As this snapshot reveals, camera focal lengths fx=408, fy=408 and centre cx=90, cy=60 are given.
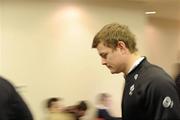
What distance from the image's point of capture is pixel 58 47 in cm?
702

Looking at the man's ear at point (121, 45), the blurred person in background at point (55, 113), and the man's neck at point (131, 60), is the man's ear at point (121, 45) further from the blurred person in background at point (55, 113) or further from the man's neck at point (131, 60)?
the blurred person in background at point (55, 113)

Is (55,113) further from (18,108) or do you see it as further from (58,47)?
(18,108)

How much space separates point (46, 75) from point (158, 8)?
3567mm

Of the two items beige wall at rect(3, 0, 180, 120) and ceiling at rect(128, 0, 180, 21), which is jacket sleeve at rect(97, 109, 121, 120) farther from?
ceiling at rect(128, 0, 180, 21)

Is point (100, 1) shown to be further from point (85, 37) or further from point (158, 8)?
point (158, 8)

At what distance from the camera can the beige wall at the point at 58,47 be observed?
659 cm

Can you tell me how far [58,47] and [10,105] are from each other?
498cm

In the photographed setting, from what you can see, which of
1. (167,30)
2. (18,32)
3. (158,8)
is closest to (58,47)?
(18,32)

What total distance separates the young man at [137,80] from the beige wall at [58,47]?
466 centimetres

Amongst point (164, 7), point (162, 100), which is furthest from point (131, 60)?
point (164, 7)

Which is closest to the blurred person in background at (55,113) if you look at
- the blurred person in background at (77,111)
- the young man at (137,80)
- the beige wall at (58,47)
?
the blurred person in background at (77,111)

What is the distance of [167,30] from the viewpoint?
11008 mm

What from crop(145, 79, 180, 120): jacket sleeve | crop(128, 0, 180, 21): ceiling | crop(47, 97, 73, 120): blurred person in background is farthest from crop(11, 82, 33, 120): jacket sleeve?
crop(128, 0, 180, 21): ceiling

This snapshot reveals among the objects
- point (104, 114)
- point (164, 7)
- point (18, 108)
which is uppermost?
point (164, 7)
